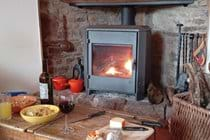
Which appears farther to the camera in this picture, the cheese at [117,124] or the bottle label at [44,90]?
the bottle label at [44,90]

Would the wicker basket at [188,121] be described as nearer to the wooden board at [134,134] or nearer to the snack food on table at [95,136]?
the wooden board at [134,134]

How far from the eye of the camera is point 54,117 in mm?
1669

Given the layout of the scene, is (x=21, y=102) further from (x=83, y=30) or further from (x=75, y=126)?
(x=83, y=30)

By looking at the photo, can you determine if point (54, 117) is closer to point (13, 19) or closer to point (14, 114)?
point (14, 114)

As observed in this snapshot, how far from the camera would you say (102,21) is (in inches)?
144

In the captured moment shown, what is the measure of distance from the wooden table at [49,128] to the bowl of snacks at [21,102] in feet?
0.16

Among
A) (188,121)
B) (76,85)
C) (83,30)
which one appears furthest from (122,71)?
(188,121)

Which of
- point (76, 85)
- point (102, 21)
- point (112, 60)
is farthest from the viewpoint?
point (102, 21)

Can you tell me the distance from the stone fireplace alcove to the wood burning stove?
0.42 feet

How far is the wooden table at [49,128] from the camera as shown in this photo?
1.48 meters

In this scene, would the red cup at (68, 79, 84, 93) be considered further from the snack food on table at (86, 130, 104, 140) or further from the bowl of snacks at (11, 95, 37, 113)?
the snack food on table at (86, 130, 104, 140)

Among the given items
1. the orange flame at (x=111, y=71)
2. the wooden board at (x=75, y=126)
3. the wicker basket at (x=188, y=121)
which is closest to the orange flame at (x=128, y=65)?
the orange flame at (x=111, y=71)

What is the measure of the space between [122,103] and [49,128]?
1438 millimetres

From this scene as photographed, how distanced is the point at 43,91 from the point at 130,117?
54 centimetres
